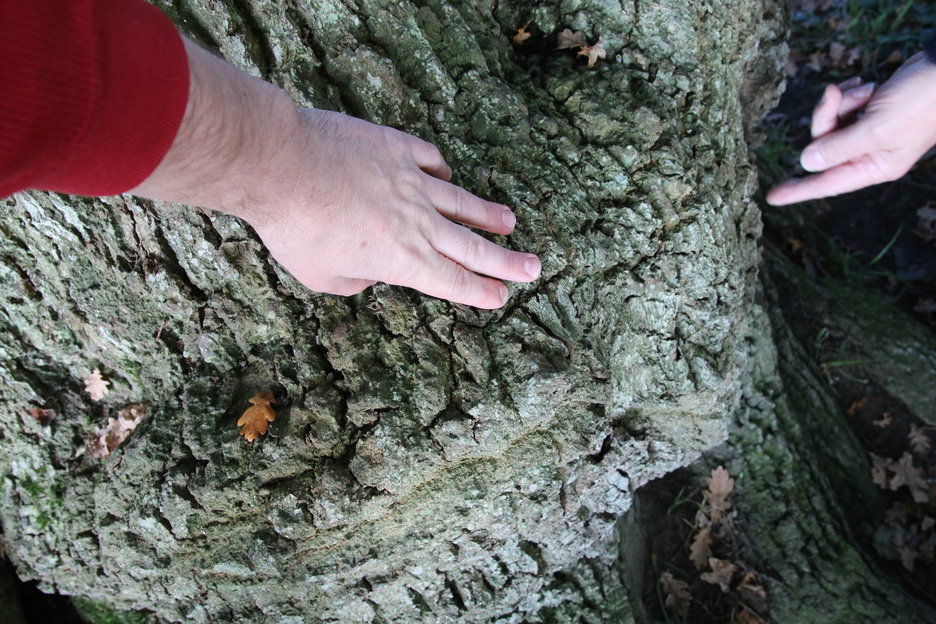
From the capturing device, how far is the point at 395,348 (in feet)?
6.60

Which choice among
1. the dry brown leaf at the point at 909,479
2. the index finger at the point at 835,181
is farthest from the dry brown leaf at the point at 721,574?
the index finger at the point at 835,181

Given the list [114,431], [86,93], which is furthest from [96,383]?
[86,93]

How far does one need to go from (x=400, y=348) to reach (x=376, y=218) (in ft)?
1.63

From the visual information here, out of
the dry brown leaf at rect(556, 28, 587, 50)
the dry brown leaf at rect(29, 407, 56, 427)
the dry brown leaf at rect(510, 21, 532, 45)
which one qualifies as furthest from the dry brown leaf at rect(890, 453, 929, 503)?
the dry brown leaf at rect(29, 407, 56, 427)

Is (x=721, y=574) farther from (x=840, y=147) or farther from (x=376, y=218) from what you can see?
(x=376, y=218)

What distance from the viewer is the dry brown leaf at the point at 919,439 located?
11.9 ft

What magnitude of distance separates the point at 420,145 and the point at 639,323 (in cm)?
113

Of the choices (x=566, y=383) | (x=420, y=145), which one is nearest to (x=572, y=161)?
(x=420, y=145)

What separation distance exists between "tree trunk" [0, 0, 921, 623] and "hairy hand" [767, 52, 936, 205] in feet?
1.88

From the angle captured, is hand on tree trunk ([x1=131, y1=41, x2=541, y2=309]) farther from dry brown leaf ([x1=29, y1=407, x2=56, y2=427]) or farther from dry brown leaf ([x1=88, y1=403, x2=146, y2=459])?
dry brown leaf ([x1=29, y1=407, x2=56, y2=427])

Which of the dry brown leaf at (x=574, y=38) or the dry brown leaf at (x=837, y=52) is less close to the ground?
the dry brown leaf at (x=837, y=52)

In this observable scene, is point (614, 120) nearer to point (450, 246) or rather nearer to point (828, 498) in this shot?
point (450, 246)

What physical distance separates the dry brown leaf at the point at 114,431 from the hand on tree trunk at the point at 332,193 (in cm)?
104

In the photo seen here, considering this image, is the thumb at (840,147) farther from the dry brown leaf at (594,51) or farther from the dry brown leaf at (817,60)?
the dry brown leaf at (817,60)
